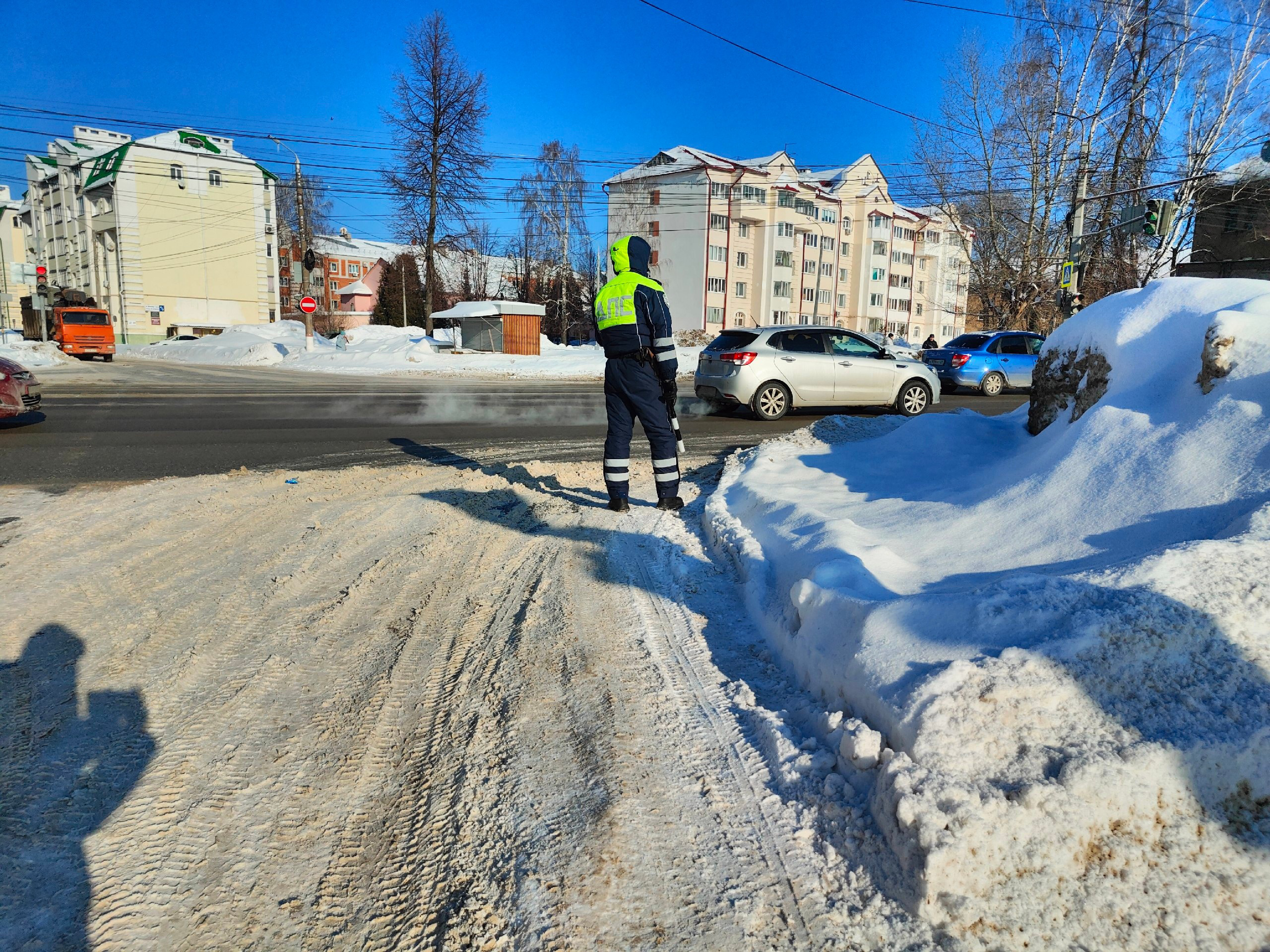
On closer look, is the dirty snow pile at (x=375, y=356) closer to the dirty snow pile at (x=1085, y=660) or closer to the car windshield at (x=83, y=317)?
the car windshield at (x=83, y=317)

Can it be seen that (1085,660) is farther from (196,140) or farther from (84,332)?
(196,140)

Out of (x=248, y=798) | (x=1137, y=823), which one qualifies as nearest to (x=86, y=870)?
(x=248, y=798)

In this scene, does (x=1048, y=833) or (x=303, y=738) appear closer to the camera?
(x=1048, y=833)

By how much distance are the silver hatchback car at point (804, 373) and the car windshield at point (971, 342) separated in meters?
6.59

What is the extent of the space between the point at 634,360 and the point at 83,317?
34.5m

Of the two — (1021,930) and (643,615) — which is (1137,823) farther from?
(643,615)

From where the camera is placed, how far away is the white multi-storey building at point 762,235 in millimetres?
55281

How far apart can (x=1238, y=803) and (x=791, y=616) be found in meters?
1.67

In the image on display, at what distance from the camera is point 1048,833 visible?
1.92m

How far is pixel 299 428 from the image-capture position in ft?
36.2

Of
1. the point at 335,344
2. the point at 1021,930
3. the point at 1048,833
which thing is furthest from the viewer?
the point at 335,344

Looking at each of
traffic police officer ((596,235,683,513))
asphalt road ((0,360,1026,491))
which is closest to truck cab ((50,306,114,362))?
asphalt road ((0,360,1026,491))

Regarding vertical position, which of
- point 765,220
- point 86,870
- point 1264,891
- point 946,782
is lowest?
point 86,870

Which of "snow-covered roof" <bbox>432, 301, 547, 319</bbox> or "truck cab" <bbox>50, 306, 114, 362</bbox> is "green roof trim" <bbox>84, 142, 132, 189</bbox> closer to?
"truck cab" <bbox>50, 306, 114, 362</bbox>
